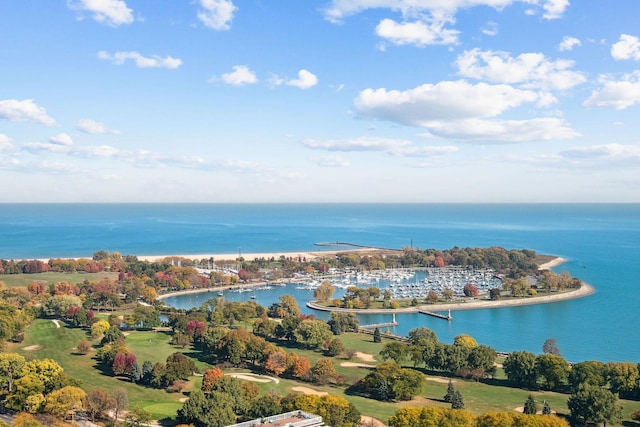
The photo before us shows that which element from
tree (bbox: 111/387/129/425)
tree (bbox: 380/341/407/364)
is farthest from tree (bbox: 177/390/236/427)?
tree (bbox: 380/341/407/364)

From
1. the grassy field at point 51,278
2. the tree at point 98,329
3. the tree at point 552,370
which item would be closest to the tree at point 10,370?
the tree at point 98,329

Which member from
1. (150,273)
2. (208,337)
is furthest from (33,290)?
(208,337)

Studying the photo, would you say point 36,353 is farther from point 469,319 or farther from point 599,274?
point 599,274

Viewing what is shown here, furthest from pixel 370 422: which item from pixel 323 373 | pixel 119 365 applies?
pixel 119 365

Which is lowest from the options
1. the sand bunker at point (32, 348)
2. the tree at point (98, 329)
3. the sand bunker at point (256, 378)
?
the sand bunker at point (32, 348)

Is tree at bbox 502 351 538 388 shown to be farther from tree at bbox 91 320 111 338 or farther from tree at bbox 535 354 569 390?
tree at bbox 91 320 111 338

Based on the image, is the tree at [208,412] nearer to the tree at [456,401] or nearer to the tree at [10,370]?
the tree at [10,370]
